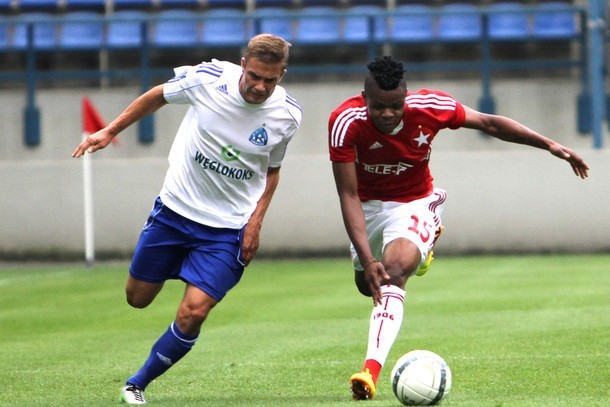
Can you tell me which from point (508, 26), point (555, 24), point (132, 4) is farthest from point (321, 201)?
point (132, 4)

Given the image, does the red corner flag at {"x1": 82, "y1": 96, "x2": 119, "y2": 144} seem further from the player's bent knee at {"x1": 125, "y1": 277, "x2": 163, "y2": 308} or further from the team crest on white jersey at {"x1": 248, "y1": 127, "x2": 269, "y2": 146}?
the team crest on white jersey at {"x1": 248, "y1": 127, "x2": 269, "y2": 146}

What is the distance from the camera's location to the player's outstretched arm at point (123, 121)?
22.7 ft

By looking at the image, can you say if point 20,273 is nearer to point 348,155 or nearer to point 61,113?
point 61,113

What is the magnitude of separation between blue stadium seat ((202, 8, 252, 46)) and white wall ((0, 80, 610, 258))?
195cm

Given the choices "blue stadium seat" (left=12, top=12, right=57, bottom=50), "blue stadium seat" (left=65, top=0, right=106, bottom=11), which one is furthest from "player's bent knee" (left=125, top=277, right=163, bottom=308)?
"blue stadium seat" (left=65, top=0, right=106, bottom=11)

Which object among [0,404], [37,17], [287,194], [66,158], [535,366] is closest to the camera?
[0,404]

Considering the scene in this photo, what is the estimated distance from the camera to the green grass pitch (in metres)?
7.36

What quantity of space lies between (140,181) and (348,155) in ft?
46.7

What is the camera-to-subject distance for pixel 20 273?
1906 centimetres

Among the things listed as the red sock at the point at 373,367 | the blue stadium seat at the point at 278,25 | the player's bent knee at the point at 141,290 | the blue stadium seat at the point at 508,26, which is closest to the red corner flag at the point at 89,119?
the blue stadium seat at the point at 278,25

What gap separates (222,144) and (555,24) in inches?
673

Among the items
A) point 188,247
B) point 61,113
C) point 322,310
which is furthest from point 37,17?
point 188,247

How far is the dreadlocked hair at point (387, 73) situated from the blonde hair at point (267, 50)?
518 millimetres

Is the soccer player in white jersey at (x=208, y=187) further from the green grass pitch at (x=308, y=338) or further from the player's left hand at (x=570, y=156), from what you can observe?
the player's left hand at (x=570, y=156)
